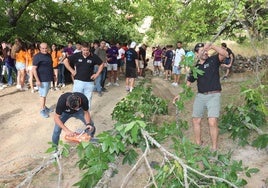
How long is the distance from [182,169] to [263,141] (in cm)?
327

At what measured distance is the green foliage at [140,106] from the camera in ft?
27.0

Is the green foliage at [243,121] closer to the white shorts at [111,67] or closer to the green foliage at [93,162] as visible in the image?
the green foliage at [93,162]

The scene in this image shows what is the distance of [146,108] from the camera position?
8289 mm

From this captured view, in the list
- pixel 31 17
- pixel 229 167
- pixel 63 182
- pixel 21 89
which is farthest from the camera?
pixel 31 17

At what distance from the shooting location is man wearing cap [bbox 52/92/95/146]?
5.96m

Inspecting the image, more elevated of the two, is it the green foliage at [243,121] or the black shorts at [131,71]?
the black shorts at [131,71]

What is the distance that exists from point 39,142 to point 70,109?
1883mm

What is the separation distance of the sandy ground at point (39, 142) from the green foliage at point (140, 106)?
537mm

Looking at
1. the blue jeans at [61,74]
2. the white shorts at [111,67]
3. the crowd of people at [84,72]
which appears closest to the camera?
the crowd of people at [84,72]

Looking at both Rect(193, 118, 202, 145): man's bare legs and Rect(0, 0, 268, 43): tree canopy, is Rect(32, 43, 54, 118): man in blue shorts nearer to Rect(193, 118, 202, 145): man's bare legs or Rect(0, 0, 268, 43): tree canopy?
Rect(193, 118, 202, 145): man's bare legs

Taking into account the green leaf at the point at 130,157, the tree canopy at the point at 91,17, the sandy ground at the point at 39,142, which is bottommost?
the sandy ground at the point at 39,142

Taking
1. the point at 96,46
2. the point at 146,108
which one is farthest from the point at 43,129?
the point at 96,46

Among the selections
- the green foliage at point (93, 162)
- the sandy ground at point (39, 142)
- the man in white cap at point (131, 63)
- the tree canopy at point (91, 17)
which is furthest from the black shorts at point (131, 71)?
the green foliage at point (93, 162)

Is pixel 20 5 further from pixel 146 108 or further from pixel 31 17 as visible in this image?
pixel 146 108
